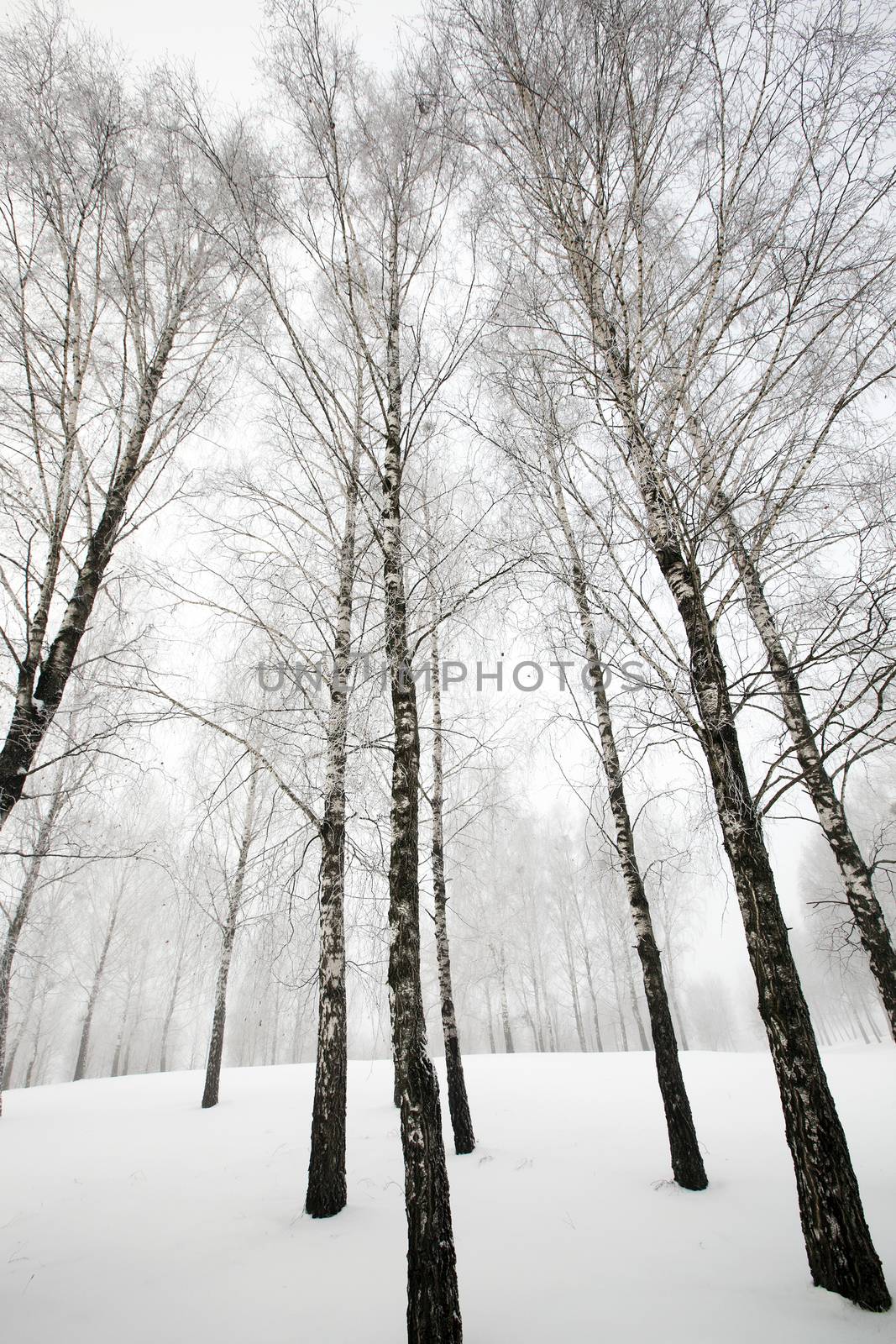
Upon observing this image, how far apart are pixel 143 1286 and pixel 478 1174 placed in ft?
10.7

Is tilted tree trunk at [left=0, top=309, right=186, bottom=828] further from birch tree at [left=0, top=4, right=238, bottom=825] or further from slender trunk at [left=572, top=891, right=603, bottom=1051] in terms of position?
slender trunk at [left=572, top=891, right=603, bottom=1051]

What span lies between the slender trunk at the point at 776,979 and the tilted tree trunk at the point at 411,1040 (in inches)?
72.2

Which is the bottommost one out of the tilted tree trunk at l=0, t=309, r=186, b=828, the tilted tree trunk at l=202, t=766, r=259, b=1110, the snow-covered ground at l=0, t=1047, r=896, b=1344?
the snow-covered ground at l=0, t=1047, r=896, b=1344

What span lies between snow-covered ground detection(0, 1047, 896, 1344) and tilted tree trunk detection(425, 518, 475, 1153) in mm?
409

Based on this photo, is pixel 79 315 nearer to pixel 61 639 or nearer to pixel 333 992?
pixel 61 639

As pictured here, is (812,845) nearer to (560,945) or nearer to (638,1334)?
(560,945)

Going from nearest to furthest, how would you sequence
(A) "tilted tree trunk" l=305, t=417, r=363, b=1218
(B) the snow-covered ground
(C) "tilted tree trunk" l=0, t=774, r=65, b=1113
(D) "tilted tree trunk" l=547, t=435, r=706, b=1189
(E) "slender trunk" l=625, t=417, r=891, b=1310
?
(E) "slender trunk" l=625, t=417, r=891, b=1310
(B) the snow-covered ground
(A) "tilted tree trunk" l=305, t=417, r=363, b=1218
(D) "tilted tree trunk" l=547, t=435, r=706, b=1189
(C) "tilted tree trunk" l=0, t=774, r=65, b=1113

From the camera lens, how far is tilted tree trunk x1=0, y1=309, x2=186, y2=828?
13.3 ft

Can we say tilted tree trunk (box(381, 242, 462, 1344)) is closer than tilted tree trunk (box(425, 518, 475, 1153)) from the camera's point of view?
Yes

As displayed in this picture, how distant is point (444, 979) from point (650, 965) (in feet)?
9.22

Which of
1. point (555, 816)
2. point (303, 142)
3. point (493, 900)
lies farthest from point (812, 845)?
point (303, 142)

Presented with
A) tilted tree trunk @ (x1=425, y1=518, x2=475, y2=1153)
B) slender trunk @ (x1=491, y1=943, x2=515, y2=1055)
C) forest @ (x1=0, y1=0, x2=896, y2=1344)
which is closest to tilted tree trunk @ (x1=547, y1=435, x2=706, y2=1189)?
forest @ (x1=0, y1=0, x2=896, y2=1344)

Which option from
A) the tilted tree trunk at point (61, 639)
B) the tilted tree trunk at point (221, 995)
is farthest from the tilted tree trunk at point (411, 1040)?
the tilted tree trunk at point (221, 995)

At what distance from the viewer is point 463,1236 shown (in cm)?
397
